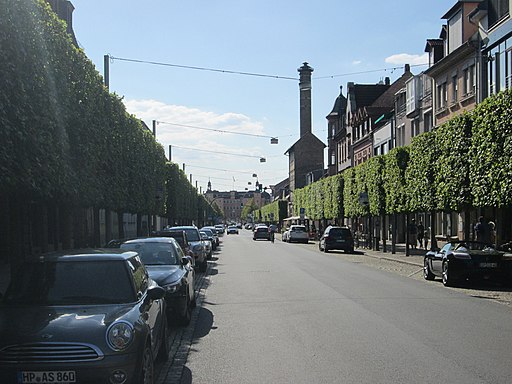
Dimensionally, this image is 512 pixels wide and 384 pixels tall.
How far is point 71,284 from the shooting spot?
7199 mm

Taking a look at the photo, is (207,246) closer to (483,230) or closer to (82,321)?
(483,230)

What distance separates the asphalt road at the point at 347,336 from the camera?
777 cm

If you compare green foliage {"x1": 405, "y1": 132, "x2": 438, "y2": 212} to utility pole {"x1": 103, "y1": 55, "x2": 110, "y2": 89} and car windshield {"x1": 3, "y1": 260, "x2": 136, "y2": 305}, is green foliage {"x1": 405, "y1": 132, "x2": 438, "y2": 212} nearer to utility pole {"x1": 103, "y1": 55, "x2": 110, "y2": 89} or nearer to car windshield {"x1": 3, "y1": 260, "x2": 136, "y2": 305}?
utility pole {"x1": 103, "y1": 55, "x2": 110, "y2": 89}

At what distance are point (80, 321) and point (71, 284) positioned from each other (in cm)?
100

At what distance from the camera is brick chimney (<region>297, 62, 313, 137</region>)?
328 ft

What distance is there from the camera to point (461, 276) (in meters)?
18.4

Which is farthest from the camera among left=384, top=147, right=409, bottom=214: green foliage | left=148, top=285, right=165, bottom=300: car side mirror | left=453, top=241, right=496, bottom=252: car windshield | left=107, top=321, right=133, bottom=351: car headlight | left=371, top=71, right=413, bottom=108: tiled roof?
left=371, top=71, right=413, bottom=108: tiled roof

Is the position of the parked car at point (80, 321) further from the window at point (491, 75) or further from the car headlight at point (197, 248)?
the window at point (491, 75)

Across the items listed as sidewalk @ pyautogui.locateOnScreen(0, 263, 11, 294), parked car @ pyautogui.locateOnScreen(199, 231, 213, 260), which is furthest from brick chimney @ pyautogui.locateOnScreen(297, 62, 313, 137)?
sidewalk @ pyautogui.locateOnScreen(0, 263, 11, 294)

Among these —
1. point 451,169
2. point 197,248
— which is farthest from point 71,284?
point 451,169

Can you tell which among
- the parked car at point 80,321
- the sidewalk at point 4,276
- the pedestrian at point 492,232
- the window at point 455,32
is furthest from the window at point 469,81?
the parked car at point 80,321

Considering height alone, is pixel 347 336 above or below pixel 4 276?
above

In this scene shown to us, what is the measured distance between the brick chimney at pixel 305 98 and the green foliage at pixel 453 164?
73988 mm

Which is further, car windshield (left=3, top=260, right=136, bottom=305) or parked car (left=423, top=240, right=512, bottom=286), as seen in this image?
parked car (left=423, top=240, right=512, bottom=286)
